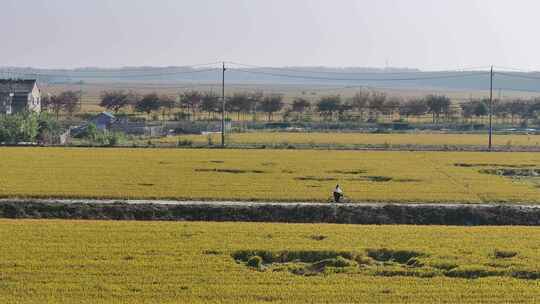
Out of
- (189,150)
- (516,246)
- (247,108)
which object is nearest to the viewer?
(516,246)

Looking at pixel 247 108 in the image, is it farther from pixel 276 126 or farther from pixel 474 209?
pixel 474 209

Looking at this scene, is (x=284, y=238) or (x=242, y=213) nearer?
(x=284, y=238)

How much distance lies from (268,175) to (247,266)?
17.3 metres

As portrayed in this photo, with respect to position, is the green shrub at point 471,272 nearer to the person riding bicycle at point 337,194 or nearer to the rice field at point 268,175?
the person riding bicycle at point 337,194

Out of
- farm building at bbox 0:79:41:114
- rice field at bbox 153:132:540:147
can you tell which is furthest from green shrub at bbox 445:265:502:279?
farm building at bbox 0:79:41:114

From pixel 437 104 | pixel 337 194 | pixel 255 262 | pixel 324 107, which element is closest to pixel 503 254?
pixel 255 262

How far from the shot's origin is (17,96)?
6944 cm

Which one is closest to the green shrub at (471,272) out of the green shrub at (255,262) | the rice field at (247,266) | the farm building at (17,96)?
the rice field at (247,266)

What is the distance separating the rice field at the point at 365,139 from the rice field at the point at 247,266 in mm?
31136

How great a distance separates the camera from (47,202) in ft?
86.6

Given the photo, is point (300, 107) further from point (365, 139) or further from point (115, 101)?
point (365, 139)

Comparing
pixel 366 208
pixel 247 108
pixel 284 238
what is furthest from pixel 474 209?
pixel 247 108

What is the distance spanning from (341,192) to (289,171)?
27.2 ft

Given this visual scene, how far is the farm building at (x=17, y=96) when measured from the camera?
222 feet
